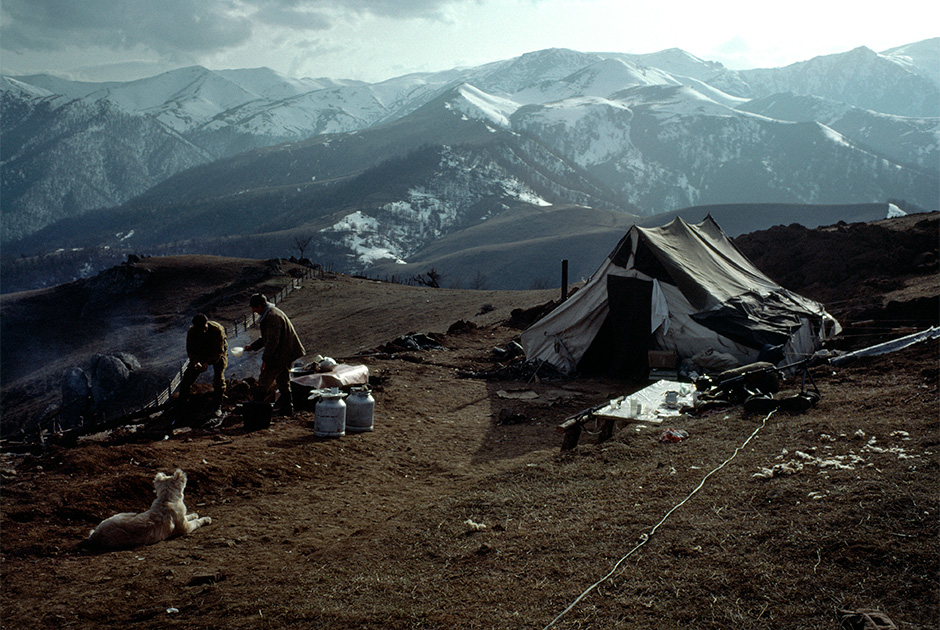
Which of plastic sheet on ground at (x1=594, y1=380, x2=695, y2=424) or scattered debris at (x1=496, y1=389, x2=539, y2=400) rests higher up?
plastic sheet on ground at (x1=594, y1=380, x2=695, y2=424)

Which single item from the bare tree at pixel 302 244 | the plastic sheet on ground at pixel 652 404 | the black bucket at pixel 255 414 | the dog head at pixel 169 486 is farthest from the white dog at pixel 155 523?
the bare tree at pixel 302 244

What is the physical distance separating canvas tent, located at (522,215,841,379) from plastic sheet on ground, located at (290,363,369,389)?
461cm

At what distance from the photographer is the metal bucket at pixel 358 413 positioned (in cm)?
858

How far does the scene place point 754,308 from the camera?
12.4m

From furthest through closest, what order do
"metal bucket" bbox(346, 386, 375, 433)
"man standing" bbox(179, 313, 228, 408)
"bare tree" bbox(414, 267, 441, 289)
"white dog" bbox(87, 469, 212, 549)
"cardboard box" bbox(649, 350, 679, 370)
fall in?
"bare tree" bbox(414, 267, 441, 289) < "cardboard box" bbox(649, 350, 679, 370) < "man standing" bbox(179, 313, 228, 408) < "metal bucket" bbox(346, 386, 375, 433) < "white dog" bbox(87, 469, 212, 549)

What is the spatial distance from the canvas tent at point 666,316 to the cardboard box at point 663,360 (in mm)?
366

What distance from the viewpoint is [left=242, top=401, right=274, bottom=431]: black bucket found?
8328 mm

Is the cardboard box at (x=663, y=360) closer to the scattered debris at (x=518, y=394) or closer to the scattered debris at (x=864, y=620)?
the scattered debris at (x=518, y=394)

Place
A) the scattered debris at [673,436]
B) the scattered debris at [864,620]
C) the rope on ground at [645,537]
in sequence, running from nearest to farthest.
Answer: the scattered debris at [864,620], the rope on ground at [645,537], the scattered debris at [673,436]

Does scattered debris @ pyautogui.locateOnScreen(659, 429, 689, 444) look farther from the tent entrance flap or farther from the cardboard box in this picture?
the tent entrance flap

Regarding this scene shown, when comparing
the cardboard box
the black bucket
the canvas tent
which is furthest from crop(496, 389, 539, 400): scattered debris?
the black bucket

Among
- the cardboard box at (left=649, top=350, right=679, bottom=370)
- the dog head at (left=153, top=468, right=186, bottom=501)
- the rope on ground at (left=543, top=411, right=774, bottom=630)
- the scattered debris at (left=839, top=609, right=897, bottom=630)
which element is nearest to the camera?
the scattered debris at (left=839, top=609, right=897, bottom=630)

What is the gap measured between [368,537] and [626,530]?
1.97 meters

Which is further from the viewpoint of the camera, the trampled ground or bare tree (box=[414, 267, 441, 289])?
bare tree (box=[414, 267, 441, 289])
